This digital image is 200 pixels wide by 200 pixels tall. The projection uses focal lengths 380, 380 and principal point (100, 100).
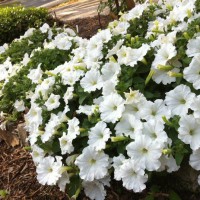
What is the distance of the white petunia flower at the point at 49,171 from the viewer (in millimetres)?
2542

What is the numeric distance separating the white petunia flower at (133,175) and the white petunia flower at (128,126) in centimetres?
19

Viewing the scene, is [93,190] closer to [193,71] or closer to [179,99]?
[179,99]

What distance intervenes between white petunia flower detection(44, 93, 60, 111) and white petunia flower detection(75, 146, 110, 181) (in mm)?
608

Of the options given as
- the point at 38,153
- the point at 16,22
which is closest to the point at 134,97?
the point at 38,153

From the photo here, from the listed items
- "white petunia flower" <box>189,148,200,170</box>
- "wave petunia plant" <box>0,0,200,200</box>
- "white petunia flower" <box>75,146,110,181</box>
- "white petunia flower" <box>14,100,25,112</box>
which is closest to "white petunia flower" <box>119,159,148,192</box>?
"wave petunia plant" <box>0,0,200,200</box>

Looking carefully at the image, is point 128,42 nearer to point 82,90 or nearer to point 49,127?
point 82,90

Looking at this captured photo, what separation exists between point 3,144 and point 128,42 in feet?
5.93

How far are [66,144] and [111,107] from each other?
40 cm

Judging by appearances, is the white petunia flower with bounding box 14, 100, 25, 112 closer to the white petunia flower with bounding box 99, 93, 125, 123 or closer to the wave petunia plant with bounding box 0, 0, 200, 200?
the wave petunia plant with bounding box 0, 0, 200, 200

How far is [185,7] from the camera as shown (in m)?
3.13

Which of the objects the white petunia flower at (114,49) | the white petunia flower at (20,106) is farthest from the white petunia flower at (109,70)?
the white petunia flower at (20,106)

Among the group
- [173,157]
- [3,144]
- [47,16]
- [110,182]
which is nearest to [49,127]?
[110,182]

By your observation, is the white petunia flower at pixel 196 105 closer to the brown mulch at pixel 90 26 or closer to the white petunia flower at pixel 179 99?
the white petunia flower at pixel 179 99

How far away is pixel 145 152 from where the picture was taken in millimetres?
2268
